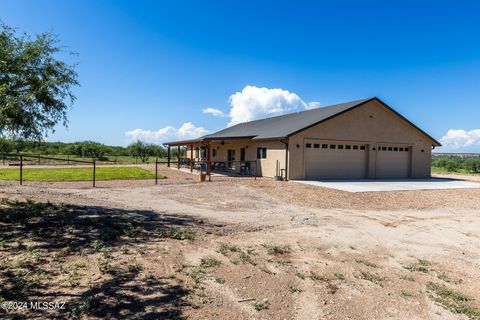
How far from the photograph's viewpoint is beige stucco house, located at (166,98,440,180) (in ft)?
61.0

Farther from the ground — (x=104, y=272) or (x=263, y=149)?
(x=263, y=149)

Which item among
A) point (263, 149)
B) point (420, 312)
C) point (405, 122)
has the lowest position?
point (420, 312)

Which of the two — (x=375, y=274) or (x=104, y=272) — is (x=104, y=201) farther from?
(x=375, y=274)

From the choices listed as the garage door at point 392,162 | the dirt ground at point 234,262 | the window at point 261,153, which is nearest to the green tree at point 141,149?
the window at point 261,153

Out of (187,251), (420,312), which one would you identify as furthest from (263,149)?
(420,312)

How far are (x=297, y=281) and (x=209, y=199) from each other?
23.4ft

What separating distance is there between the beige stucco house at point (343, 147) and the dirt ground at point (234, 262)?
9.29m

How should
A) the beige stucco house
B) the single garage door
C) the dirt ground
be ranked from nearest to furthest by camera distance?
the dirt ground < the beige stucco house < the single garage door

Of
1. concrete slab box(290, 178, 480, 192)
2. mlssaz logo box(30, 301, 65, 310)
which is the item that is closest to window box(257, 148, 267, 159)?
concrete slab box(290, 178, 480, 192)

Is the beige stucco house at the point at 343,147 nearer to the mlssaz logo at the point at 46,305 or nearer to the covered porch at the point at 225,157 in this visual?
the covered porch at the point at 225,157

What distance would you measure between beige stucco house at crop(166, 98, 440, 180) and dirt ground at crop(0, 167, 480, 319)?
929 centimetres

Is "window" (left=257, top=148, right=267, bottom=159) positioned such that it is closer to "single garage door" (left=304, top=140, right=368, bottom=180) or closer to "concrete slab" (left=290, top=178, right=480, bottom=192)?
"single garage door" (left=304, top=140, right=368, bottom=180)

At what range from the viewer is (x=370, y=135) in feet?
67.8

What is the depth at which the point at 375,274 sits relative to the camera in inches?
180
